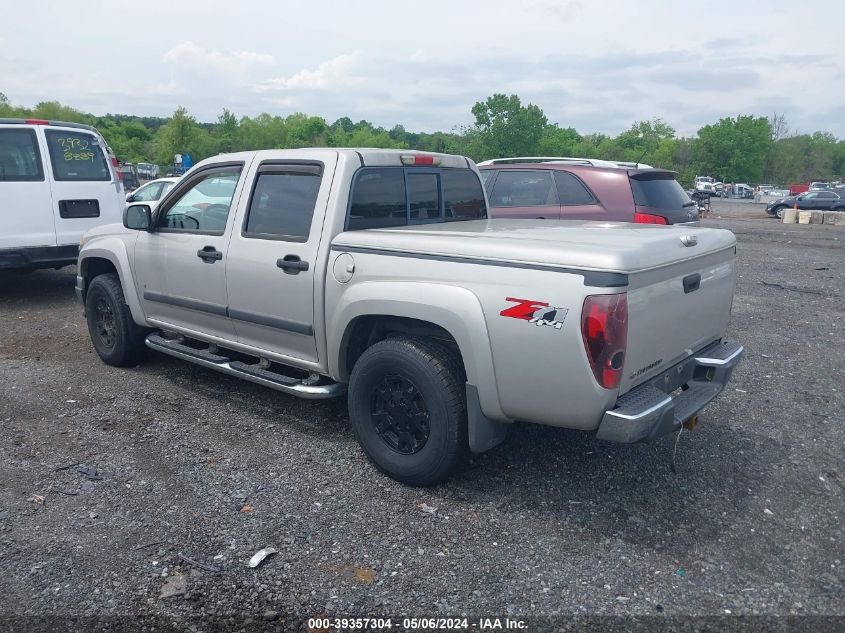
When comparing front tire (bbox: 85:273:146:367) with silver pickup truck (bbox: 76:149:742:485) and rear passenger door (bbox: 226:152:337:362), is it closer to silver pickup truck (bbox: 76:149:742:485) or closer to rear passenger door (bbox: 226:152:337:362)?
silver pickup truck (bbox: 76:149:742:485)

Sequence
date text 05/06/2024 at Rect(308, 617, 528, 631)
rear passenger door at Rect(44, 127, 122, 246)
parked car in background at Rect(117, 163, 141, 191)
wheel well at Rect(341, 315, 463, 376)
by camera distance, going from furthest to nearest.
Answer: parked car in background at Rect(117, 163, 141, 191) < rear passenger door at Rect(44, 127, 122, 246) < wheel well at Rect(341, 315, 463, 376) < date text 05/06/2024 at Rect(308, 617, 528, 631)

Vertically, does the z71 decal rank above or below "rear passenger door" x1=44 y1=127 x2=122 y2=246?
below

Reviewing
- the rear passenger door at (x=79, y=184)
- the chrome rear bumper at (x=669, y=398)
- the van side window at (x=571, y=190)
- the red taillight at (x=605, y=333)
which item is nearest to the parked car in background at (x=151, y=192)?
the rear passenger door at (x=79, y=184)

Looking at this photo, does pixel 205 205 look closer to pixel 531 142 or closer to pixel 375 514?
pixel 375 514

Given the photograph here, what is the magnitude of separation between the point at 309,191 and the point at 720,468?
3.11m

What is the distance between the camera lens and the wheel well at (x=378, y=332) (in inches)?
147

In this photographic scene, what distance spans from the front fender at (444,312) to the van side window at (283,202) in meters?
0.66

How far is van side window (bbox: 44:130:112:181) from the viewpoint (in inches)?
333

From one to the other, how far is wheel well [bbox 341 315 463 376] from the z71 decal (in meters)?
0.48

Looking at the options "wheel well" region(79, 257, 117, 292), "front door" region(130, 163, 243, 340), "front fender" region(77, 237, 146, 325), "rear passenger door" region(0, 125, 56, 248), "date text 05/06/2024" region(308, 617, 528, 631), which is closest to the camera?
"date text 05/06/2024" region(308, 617, 528, 631)

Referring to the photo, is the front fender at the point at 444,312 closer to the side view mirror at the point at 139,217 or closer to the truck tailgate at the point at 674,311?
the truck tailgate at the point at 674,311

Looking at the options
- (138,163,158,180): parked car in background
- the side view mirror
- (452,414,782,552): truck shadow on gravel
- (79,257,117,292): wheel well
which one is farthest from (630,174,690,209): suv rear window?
(138,163,158,180): parked car in background

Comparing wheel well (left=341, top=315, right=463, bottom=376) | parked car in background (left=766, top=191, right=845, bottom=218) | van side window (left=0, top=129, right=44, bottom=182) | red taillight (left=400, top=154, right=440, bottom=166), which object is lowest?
parked car in background (left=766, top=191, right=845, bottom=218)

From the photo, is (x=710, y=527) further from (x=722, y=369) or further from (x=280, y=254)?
(x=280, y=254)
